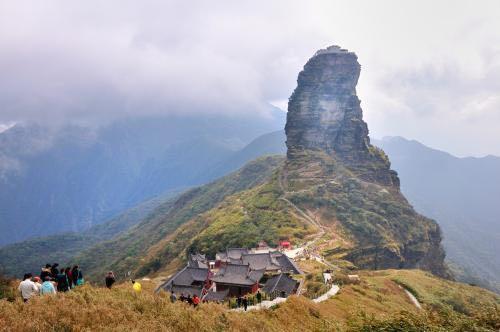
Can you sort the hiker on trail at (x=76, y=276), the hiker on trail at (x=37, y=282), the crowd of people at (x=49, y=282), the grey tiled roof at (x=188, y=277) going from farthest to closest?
the grey tiled roof at (x=188, y=277), the hiker on trail at (x=76, y=276), the hiker on trail at (x=37, y=282), the crowd of people at (x=49, y=282)

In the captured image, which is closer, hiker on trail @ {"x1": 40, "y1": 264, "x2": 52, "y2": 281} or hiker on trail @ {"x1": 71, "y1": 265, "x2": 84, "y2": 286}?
hiker on trail @ {"x1": 40, "y1": 264, "x2": 52, "y2": 281}

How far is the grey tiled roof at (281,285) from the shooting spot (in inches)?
2199

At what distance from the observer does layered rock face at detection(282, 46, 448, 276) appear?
128m

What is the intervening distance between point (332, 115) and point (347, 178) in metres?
33.3

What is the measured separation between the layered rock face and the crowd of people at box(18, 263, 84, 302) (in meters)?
82.9

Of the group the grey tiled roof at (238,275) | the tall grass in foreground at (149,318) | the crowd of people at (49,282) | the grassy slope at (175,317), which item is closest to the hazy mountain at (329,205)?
the grey tiled roof at (238,275)

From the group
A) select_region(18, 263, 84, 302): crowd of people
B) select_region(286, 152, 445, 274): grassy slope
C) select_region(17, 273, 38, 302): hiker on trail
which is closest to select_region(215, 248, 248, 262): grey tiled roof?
select_region(286, 152, 445, 274): grassy slope

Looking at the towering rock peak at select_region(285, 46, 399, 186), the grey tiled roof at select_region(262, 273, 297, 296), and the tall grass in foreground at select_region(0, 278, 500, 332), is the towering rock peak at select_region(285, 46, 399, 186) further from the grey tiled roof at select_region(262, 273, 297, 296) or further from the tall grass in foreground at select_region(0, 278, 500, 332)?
the tall grass in foreground at select_region(0, 278, 500, 332)

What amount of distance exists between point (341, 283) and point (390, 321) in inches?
1495

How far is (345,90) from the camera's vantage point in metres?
185

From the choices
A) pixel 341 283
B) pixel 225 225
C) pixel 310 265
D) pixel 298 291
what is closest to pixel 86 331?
pixel 298 291

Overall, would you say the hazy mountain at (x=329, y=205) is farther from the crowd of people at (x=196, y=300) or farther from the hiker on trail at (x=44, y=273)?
the hiker on trail at (x=44, y=273)

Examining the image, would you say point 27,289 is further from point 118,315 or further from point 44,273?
point 118,315

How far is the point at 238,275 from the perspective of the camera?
66.9 metres
